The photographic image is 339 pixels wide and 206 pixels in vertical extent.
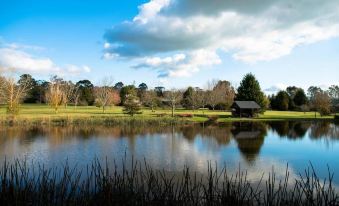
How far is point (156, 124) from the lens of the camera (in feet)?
143

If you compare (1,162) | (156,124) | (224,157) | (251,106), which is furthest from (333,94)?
(1,162)

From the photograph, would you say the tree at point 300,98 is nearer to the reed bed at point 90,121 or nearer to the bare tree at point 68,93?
the reed bed at point 90,121

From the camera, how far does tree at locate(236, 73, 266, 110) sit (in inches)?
2522

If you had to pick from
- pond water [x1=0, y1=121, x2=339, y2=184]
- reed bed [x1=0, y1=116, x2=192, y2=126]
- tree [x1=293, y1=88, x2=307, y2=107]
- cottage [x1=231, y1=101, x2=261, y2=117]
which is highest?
tree [x1=293, y1=88, x2=307, y2=107]

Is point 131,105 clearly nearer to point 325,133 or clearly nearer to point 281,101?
point 325,133

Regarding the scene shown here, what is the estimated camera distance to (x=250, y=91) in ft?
213

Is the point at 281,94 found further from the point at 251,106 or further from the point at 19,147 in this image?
the point at 19,147

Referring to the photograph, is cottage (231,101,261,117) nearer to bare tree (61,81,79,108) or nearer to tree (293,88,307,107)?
tree (293,88,307,107)

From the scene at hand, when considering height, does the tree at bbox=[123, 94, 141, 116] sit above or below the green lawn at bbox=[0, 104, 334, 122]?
above

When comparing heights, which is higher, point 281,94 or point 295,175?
point 281,94

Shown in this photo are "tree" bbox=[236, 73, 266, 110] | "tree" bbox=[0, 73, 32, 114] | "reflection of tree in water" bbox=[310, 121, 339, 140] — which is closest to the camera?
"reflection of tree in water" bbox=[310, 121, 339, 140]

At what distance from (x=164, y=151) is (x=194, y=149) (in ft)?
8.12

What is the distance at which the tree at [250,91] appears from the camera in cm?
6406

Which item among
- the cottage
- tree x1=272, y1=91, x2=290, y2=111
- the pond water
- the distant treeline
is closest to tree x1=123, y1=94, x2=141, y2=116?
the distant treeline
